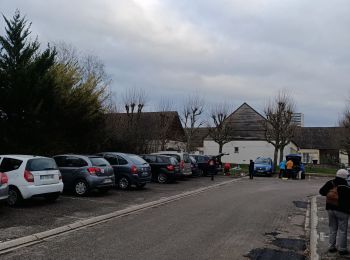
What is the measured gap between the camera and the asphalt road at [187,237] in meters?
8.05

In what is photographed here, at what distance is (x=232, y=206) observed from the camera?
50.5ft

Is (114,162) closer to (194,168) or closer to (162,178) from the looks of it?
(162,178)

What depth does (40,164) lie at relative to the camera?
13680mm

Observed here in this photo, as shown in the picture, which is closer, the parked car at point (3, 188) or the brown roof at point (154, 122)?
the parked car at point (3, 188)

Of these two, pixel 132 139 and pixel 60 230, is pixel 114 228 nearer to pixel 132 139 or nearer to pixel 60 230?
pixel 60 230

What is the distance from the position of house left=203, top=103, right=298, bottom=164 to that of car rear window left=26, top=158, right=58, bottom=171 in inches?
1952

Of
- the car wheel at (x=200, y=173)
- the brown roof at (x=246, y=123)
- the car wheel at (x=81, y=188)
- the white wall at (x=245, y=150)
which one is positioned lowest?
the car wheel at (x=81, y=188)

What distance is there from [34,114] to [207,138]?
46.8 meters

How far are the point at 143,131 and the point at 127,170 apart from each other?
52.1 feet

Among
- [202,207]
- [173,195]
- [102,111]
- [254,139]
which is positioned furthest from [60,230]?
[254,139]

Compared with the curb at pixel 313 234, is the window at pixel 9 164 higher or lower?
higher

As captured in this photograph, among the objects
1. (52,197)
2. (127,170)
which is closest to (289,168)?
(127,170)

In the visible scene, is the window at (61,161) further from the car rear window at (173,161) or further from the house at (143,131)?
the house at (143,131)

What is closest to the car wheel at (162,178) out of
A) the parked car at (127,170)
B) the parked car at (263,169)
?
the parked car at (127,170)
